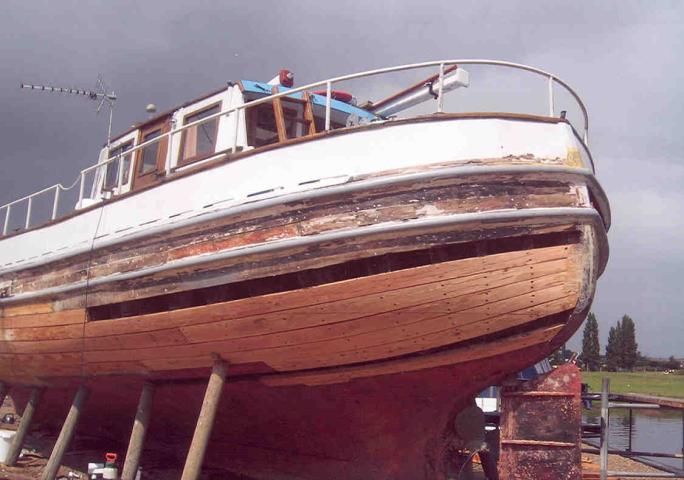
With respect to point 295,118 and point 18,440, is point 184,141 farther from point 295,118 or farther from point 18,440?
point 18,440

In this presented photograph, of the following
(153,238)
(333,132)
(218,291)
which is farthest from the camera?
(153,238)

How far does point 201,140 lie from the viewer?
24.3 feet

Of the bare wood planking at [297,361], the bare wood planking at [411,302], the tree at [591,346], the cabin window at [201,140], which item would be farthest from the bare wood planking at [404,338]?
the tree at [591,346]

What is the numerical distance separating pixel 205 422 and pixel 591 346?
67.0 m

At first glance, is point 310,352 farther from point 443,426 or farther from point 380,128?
point 380,128

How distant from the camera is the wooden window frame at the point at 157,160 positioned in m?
7.93

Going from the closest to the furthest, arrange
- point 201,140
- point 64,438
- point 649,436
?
point 201,140 < point 64,438 < point 649,436

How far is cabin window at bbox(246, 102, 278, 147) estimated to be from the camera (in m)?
7.16

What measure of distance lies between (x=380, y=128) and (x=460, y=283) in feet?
4.62

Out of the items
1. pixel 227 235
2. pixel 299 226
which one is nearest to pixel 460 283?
pixel 299 226

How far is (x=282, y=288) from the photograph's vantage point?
5.73 m

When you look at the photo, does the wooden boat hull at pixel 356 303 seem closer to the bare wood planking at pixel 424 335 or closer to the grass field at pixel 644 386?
the bare wood planking at pixel 424 335

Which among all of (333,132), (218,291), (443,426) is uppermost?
(333,132)

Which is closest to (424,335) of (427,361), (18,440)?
(427,361)
